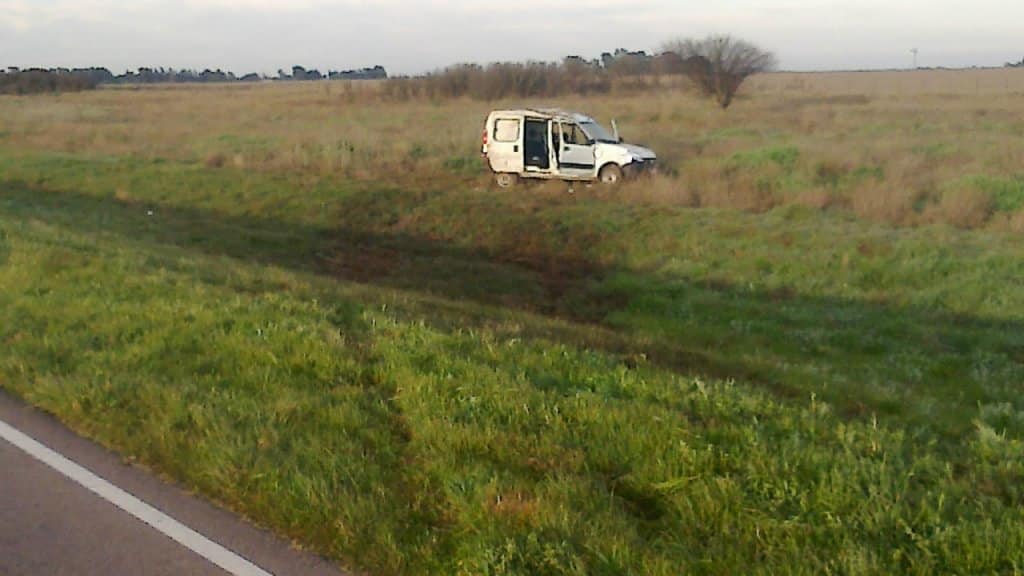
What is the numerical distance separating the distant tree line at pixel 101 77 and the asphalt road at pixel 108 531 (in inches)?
3512

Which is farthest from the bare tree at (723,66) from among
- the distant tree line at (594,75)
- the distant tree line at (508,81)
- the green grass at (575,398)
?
the green grass at (575,398)

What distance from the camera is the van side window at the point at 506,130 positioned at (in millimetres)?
20859

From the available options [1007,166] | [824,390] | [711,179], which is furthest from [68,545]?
[1007,166]

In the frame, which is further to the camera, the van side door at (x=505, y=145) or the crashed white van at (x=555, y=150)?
the van side door at (x=505, y=145)

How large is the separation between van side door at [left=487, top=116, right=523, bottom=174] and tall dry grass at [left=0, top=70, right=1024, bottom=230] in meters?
0.76

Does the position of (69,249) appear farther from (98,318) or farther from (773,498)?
(773,498)

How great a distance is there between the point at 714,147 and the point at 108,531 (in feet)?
73.8

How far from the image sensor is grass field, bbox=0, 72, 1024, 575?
13.0 feet

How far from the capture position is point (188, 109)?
52.5 m

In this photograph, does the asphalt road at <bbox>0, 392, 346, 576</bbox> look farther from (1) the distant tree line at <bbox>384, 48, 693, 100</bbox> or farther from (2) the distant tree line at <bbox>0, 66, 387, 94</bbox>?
(2) the distant tree line at <bbox>0, 66, 387, 94</bbox>

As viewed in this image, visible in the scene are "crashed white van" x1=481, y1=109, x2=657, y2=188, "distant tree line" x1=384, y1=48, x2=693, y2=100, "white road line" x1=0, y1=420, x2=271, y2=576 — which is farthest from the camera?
"distant tree line" x1=384, y1=48, x2=693, y2=100

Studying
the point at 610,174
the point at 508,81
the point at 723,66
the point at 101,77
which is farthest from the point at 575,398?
the point at 101,77

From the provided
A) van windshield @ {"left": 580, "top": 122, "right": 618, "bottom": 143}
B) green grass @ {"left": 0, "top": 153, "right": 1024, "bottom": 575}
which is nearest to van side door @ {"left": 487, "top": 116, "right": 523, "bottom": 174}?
van windshield @ {"left": 580, "top": 122, "right": 618, "bottom": 143}

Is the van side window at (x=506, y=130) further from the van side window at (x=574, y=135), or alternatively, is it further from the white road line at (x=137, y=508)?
the white road line at (x=137, y=508)
